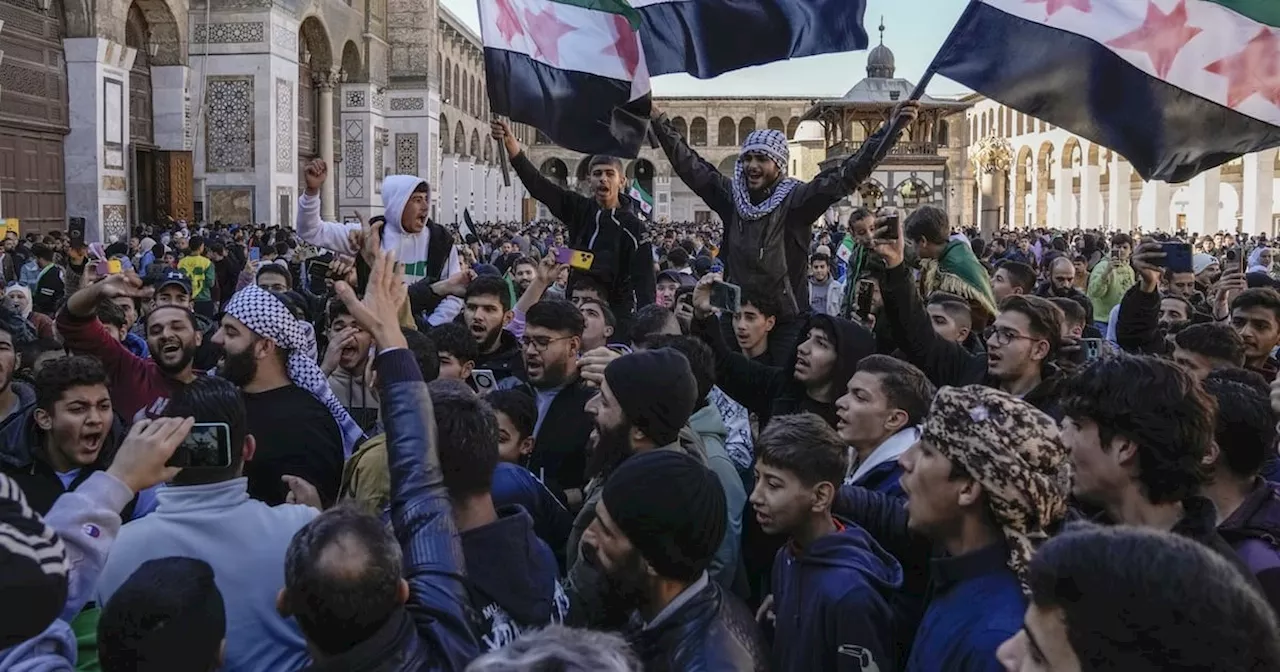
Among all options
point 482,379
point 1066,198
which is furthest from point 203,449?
point 1066,198

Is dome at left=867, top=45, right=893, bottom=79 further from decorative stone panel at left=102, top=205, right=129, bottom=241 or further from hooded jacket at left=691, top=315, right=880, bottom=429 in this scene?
hooded jacket at left=691, top=315, right=880, bottom=429

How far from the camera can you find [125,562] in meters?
2.45

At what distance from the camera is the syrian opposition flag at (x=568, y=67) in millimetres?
5691

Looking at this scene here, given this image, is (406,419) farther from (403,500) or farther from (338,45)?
(338,45)

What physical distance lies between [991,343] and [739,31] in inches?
88.4

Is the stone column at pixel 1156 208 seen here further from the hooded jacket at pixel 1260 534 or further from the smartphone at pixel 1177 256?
the hooded jacket at pixel 1260 534

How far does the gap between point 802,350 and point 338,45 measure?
72.2 feet

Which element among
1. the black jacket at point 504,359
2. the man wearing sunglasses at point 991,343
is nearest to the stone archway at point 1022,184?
the black jacket at point 504,359

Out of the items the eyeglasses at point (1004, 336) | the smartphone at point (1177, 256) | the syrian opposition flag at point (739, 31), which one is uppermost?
the syrian opposition flag at point (739, 31)

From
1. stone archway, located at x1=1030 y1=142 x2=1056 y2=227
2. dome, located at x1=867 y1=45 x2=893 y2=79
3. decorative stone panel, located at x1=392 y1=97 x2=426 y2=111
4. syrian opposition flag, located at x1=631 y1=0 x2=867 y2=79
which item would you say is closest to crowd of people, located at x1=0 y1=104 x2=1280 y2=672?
syrian opposition flag, located at x1=631 y1=0 x2=867 y2=79

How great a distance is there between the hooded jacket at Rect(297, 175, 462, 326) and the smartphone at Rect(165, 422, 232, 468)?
340 cm

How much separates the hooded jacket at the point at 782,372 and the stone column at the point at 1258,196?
38762 mm

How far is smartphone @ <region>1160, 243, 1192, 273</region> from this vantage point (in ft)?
18.5

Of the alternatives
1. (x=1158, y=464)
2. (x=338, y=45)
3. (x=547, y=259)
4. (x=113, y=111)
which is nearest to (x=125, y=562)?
(x=1158, y=464)
